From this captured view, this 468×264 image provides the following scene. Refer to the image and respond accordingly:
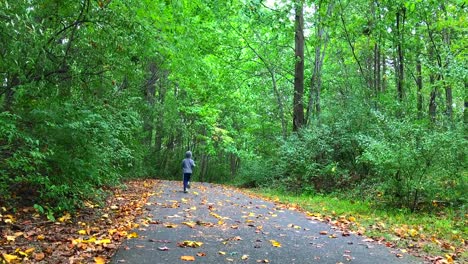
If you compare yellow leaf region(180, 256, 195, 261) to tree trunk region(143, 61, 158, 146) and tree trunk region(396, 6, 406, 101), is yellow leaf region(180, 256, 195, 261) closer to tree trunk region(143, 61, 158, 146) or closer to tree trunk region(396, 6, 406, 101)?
tree trunk region(396, 6, 406, 101)

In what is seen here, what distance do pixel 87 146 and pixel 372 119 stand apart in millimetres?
10843

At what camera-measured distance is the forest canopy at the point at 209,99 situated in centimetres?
704

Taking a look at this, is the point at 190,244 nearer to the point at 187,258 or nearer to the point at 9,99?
the point at 187,258

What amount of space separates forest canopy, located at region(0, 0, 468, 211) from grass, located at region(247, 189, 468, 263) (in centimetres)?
72

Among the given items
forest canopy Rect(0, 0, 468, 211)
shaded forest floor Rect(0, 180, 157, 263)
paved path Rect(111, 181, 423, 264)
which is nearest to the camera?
shaded forest floor Rect(0, 180, 157, 263)

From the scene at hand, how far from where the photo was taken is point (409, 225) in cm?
889

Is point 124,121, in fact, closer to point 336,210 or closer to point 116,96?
point 116,96

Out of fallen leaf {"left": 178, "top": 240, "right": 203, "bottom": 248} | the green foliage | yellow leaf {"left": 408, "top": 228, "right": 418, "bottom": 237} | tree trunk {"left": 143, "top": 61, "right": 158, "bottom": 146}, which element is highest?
tree trunk {"left": 143, "top": 61, "right": 158, "bottom": 146}

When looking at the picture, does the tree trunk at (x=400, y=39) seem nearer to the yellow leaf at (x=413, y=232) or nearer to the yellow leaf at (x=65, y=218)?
the yellow leaf at (x=413, y=232)

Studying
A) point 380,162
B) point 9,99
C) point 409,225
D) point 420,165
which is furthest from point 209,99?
point 409,225

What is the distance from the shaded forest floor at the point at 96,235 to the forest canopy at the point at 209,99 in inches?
22.1

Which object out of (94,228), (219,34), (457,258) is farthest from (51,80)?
(219,34)

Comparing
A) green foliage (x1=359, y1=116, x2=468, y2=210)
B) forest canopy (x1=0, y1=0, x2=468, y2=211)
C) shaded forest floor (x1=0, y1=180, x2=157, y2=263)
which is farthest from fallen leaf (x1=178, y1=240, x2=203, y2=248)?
green foliage (x1=359, y1=116, x2=468, y2=210)

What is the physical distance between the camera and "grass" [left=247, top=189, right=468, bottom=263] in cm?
680
